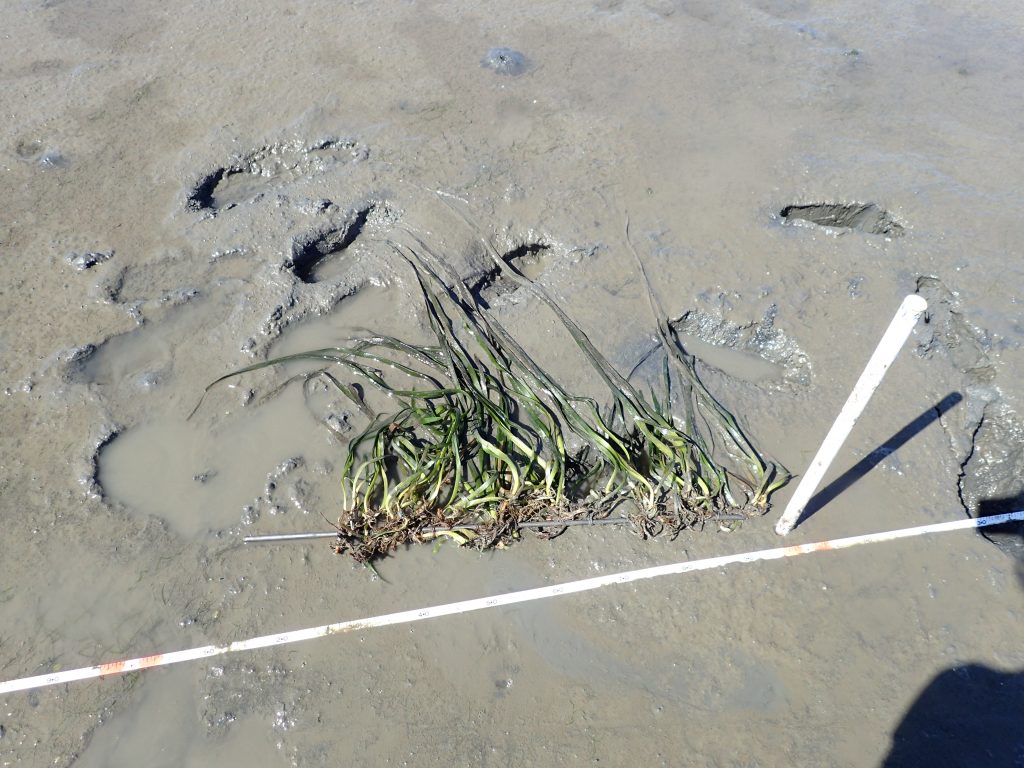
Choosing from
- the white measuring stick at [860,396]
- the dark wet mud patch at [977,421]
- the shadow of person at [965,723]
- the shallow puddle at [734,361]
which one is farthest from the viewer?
the shallow puddle at [734,361]

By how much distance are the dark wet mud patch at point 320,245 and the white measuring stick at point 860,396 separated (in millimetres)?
2992

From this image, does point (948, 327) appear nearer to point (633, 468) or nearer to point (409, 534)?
point (633, 468)

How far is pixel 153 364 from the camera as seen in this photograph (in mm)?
3859

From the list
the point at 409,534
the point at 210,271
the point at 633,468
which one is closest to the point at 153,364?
the point at 210,271

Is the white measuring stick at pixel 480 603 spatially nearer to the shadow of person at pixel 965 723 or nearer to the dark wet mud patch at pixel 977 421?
the dark wet mud patch at pixel 977 421

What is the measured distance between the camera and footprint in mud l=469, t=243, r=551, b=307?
14.1 feet

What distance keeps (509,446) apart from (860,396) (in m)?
1.64

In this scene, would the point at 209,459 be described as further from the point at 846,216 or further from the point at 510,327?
the point at 846,216

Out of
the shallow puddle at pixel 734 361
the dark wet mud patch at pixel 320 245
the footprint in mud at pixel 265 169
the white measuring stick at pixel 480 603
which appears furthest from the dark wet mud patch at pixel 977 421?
the footprint in mud at pixel 265 169

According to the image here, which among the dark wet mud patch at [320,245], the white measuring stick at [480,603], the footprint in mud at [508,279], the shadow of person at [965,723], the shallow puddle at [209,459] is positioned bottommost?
the shadow of person at [965,723]

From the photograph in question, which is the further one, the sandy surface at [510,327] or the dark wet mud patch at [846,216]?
the dark wet mud patch at [846,216]

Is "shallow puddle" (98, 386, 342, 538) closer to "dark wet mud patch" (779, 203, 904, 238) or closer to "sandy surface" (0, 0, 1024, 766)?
"sandy surface" (0, 0, 1024, 766)

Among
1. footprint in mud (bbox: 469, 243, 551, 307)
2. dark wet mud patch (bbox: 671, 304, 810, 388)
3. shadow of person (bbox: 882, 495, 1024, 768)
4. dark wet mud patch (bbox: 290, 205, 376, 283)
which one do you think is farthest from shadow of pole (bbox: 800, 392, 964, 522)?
dark wet mud patch (bbox: 290, 205, 376, 283)

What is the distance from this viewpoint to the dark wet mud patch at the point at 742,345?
4.07m
